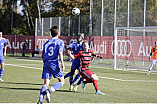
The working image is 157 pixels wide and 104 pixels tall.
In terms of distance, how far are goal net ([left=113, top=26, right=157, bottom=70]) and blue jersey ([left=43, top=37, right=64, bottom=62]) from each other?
51.9ft

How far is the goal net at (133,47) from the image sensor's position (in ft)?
84.0

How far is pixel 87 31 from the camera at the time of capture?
33281 millimetres

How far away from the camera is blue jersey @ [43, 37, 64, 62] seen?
9.44 meters

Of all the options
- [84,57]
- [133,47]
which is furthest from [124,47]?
[84,57]

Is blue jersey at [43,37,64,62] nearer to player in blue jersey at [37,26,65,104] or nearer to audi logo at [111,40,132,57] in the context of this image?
player in blue jersey at [37,26,65,104]

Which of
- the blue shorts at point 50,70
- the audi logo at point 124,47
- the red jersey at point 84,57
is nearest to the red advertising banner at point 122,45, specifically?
the audi logo at point 124,47

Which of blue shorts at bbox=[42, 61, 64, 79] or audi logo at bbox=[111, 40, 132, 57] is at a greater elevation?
audi logo at bbox=[111, 40, 132, 57]

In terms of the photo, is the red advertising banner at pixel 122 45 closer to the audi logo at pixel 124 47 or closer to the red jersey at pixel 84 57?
the audi logo at pixel 124 47

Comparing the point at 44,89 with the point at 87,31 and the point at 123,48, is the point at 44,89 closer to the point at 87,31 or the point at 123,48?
the point at 123,48

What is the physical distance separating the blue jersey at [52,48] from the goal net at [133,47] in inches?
623

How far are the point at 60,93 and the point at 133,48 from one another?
1602cm

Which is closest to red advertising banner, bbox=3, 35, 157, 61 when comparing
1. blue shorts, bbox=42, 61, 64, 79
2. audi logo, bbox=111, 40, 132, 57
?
audi logo, bbox=111, 40, 132, 57

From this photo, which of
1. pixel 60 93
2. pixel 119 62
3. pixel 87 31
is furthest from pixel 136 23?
pixel 60 93

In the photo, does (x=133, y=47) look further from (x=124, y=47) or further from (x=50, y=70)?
(x=50, y=70)
